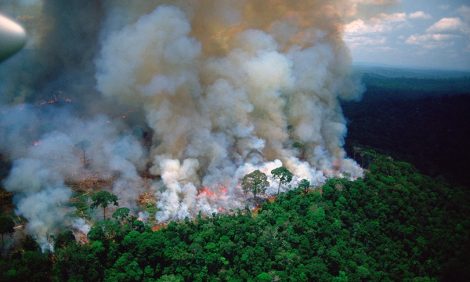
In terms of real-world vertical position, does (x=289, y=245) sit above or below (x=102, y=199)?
below

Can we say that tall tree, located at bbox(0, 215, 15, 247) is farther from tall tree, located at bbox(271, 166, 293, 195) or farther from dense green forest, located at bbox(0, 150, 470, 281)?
tall tree, located at bbox(271, 166, 293, 195)

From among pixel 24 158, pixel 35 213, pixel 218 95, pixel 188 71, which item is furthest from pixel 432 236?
pixel 24 158

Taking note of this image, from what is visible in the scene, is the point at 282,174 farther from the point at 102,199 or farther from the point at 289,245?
the point at 102,199

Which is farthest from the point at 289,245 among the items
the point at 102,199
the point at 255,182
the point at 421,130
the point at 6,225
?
the point at 421,130

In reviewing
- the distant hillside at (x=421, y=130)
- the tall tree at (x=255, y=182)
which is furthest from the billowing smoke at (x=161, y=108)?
the distant hillside at (x=421, y=130)

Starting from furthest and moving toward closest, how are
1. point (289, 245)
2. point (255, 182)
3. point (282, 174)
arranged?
point (282, 174), point (255, 182), point (289, 245)

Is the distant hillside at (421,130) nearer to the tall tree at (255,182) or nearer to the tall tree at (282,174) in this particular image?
the tall tree at (282,174)
